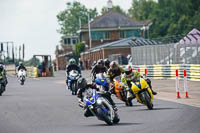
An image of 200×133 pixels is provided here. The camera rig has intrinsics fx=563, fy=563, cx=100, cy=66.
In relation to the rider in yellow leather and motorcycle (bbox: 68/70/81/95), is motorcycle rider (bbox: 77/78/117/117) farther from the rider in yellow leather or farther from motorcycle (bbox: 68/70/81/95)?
motorcycle (bbox: 68/70/81/95)

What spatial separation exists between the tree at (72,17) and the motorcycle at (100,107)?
132164 mm

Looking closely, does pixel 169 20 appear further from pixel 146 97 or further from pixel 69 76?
pixel 146 97

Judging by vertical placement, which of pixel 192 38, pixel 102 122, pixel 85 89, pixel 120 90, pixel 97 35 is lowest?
pixel 102 122

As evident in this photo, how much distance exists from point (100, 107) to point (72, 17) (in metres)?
134

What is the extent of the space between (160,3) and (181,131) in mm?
105769

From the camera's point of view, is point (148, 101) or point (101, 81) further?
point (101, 81)

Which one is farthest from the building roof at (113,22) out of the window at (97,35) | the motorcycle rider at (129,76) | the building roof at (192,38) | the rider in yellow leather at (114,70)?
the motorcycle rider at (129,76)

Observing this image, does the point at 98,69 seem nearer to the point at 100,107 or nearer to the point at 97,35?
the point at 100,107

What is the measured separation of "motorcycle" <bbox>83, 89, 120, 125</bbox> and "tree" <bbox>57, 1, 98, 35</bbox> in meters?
132

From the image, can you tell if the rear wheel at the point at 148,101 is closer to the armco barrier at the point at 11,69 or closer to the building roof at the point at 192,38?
the building roof at the point at 192,38

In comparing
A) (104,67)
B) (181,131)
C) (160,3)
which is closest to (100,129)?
(181,131)

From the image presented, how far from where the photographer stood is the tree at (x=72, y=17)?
144375 millimetres

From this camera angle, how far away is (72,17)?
145000 millimetres

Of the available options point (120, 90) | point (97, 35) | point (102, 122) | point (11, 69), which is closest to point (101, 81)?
point (120, 90)
